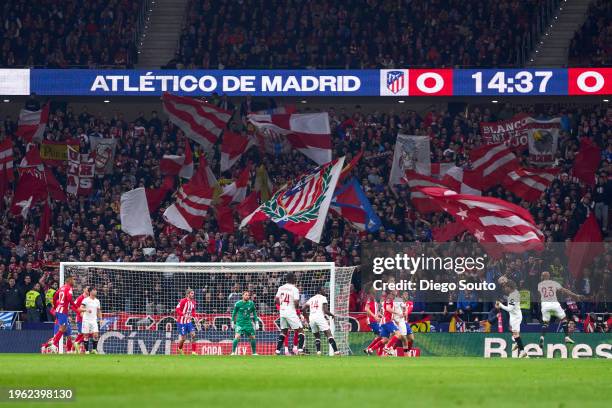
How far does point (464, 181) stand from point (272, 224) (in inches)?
241

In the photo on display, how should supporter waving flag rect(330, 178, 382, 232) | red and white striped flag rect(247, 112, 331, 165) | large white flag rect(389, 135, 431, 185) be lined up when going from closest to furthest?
1. supporter waving flag rect(330, 178, 382, 232)
2. red and white striped flag rect(247, 112, 331, 165)
3. large white flag rect(389, 135, 431, 185)

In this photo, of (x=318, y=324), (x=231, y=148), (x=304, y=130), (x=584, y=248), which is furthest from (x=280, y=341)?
(x=231, y=148)

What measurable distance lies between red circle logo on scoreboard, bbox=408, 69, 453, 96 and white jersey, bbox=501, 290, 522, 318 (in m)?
11.6

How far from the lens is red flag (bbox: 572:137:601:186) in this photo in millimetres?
37625

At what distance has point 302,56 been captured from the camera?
1644 inches

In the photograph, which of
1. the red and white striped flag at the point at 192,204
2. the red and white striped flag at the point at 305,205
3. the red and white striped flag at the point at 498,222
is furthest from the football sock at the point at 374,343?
the red and white striped flag at the point at 192,204

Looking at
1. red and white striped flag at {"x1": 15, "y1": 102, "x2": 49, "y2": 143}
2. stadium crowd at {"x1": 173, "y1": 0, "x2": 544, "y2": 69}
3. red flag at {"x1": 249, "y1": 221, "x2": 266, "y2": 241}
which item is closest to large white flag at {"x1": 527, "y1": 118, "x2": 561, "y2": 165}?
stadium crowd at {"x1": 173, "y1": 0, "x2": 544, "y2": 69}

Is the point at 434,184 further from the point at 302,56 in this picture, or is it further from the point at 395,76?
the point at 302,56

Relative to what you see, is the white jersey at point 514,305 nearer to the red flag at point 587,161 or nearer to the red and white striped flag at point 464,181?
the red and white striped flag at point 464,181

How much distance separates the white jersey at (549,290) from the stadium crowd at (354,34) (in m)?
12.5

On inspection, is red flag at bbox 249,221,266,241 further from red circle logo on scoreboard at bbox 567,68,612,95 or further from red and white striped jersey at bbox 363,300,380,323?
red circle logo on scoreboard at bbox 567,68,612,95

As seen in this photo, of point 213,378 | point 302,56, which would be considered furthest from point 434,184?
A: point 213,378

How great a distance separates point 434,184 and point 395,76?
554cm

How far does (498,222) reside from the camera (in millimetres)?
31359
